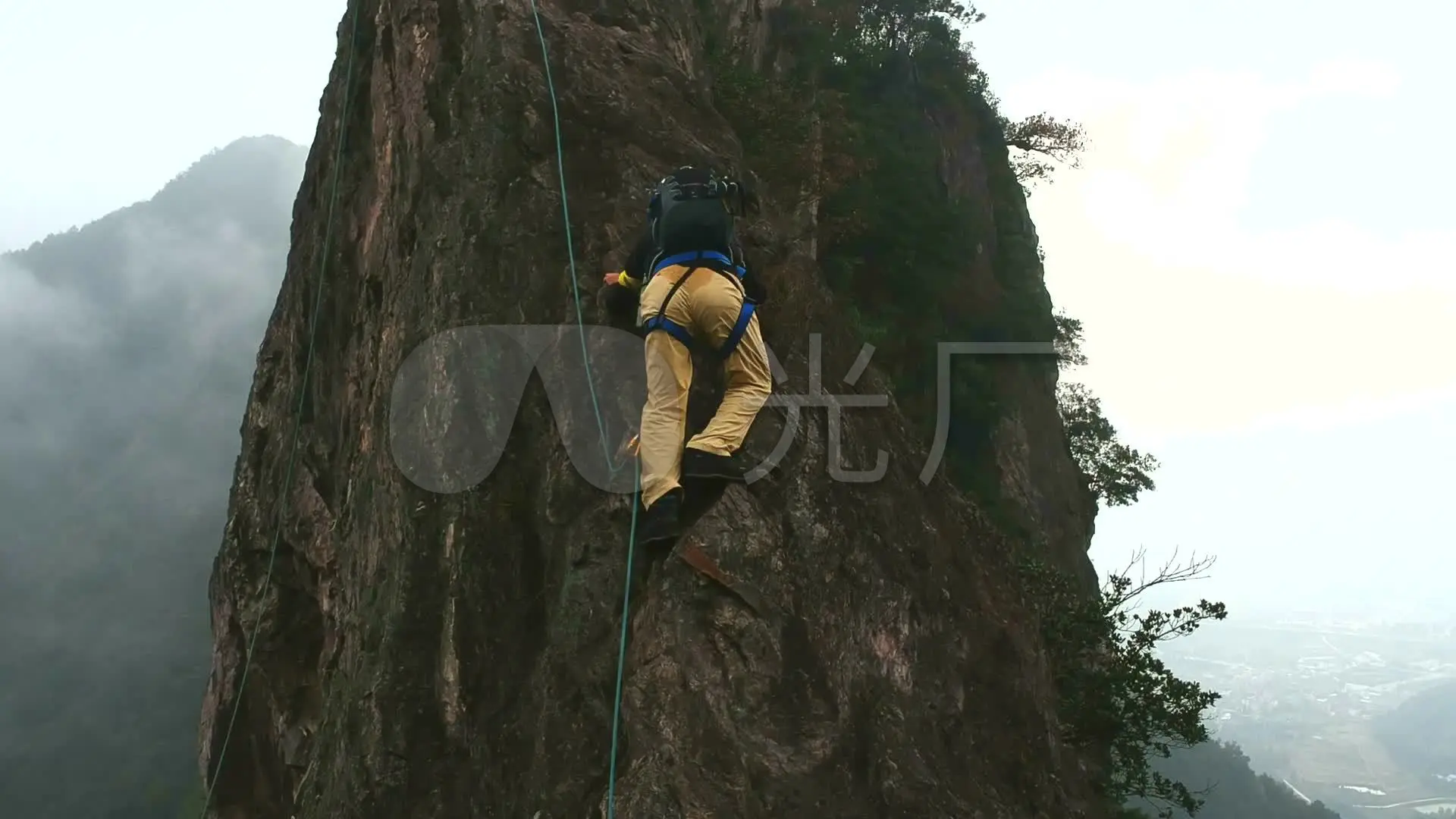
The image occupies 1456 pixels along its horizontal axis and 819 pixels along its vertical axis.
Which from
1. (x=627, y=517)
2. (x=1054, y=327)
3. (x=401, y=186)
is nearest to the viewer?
(x=627, y=517)

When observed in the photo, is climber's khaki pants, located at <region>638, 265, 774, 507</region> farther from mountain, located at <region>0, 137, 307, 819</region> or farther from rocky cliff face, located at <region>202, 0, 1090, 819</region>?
mountain, located at <region>0, 137, 307, 819</region>

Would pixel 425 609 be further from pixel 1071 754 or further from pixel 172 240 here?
pixel 172 240

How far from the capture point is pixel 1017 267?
27.9 meters

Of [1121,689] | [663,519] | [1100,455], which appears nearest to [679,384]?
[663,519]

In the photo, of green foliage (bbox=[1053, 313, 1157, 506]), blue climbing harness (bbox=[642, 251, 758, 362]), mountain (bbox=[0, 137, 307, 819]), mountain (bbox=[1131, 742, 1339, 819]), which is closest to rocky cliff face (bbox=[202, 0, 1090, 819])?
blue climbing harness (bbox=[642, 251, 758, 362])

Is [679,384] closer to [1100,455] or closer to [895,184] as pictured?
[895,184]

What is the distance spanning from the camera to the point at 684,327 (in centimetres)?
621

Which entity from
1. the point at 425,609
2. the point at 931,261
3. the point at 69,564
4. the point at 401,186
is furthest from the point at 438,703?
the point at 69,564

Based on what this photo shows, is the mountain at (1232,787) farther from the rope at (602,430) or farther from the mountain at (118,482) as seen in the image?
the mountain at (118,482)

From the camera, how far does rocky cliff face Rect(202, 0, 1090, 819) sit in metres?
5.70

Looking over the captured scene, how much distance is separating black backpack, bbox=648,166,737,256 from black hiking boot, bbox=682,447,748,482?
51.8 inches

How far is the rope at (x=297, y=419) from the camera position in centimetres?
1081

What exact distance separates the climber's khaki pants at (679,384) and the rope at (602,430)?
235 mm

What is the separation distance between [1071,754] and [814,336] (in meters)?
4.42
